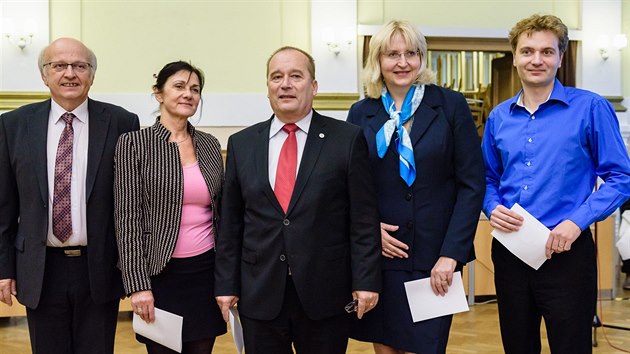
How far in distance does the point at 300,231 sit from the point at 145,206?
65 cm

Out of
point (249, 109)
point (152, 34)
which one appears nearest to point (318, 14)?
point (249, 109)

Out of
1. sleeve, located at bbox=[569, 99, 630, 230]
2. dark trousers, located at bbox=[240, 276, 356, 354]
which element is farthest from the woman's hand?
sleeve, located at bbox=[569, 99, 630, 230]

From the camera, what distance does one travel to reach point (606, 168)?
2480 millimetres

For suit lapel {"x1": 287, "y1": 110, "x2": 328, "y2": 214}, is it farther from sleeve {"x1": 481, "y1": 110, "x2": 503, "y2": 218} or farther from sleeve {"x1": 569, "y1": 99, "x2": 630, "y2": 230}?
sleeve {"x1": 569, "y1": 99, "x2": 630, "y2": 230}

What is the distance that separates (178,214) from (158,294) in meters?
0.32

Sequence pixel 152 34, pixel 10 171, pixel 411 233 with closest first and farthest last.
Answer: pixel 411 233 < pixel 10 171 < pixel 152 34

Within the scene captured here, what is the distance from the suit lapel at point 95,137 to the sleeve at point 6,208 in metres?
0.31

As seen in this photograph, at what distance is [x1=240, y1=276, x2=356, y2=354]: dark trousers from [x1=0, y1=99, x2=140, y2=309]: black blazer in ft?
2.10

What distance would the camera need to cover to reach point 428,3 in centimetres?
803

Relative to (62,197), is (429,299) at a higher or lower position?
lower

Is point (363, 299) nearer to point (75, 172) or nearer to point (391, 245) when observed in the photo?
point (391, 245)

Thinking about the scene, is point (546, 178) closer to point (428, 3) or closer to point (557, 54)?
point (557, 54)

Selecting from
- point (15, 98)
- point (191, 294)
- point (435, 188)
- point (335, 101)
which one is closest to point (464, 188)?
point (435, 188)

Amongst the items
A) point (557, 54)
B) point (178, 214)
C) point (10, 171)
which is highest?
point (557, 54)
